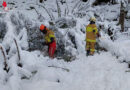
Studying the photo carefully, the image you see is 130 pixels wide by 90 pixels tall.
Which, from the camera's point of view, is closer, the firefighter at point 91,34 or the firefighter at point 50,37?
the firefighter at point 50,37

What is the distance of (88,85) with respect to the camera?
3990mm

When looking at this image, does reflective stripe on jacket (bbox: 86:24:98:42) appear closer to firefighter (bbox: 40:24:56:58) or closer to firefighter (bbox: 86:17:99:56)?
firefighter (bbox: 86:17:99:56)

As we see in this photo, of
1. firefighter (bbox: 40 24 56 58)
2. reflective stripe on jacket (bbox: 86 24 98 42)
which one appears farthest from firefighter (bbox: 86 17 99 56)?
firefighter (bbox: 40 24 56 58)

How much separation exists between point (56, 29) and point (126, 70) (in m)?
3.82

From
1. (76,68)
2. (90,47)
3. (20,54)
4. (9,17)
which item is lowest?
(76,68)

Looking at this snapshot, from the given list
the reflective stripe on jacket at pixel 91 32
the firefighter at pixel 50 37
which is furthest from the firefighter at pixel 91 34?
the firefighter at pixel 50 37

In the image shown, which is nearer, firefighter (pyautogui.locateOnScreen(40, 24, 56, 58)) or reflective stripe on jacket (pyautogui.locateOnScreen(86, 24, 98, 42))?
firefighter (pyautogui.locateOnScreen(40, 24, 56, 58))

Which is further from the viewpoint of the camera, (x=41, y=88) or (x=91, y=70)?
(x=91, y=70)

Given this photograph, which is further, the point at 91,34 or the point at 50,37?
the point at 91,34

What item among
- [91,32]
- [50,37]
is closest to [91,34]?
[91,32]

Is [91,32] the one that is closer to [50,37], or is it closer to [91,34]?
[91,34]

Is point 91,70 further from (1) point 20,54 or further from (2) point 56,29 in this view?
(2) point 56,29

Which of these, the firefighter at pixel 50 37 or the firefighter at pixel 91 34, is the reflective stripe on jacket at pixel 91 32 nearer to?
the firefighter at pixel 91 34

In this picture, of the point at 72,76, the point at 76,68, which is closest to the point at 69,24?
the point at 76,68
